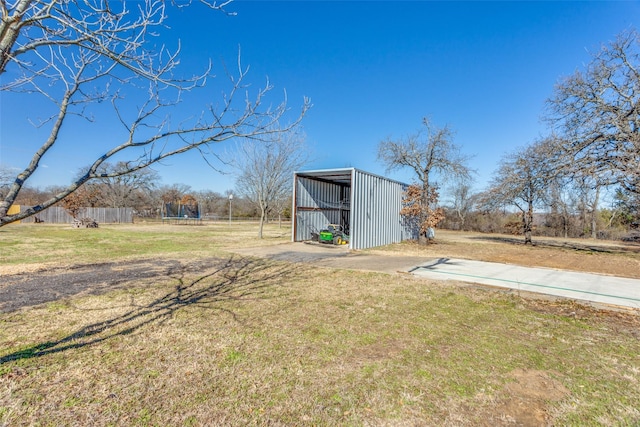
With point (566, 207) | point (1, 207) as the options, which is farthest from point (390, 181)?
point (566, 207)

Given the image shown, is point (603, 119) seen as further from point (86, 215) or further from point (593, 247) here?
point (86, 215)

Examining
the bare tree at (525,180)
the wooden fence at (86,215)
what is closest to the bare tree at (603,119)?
the bare tree at (525,180)

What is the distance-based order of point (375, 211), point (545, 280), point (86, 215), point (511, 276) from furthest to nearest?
point (86, 215), point (375, 211), point (511, 276), point (545, 280)

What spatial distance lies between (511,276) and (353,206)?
571 centimetres

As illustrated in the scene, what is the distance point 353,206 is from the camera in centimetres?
1138

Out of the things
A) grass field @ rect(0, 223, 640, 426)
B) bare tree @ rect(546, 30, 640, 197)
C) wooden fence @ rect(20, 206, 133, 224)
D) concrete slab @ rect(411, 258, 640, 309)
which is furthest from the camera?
wooden fence @ rect(20, 206, 133, 224)

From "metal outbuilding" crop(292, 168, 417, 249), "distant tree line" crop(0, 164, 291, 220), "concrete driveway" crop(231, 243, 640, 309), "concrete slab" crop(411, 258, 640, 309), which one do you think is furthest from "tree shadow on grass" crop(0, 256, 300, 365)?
"distant tree line" crop(0, 164, 291, 220)

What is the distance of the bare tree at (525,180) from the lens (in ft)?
40.6

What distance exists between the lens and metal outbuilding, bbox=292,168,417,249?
1178 cm

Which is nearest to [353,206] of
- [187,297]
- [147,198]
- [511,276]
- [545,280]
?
[511,276]

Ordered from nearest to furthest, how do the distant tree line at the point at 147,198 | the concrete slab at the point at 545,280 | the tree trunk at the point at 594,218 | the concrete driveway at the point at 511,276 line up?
1. the concrete slab at the point at 545,280
2. the concrete driveway at the point at 511,276
3. the tree trunk at the point at 594,218
4. the distant tree line at the point at 147,198

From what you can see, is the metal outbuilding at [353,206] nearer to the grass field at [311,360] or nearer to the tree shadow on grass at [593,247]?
the grass field at [311,360]

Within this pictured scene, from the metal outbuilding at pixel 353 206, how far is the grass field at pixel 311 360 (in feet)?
22.5

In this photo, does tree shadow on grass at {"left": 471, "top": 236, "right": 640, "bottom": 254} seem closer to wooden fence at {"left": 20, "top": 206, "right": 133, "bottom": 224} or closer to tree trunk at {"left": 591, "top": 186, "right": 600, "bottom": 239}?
tree trunk at {"left": 591, "top": 186, "right": 600, "bottom": 239}
